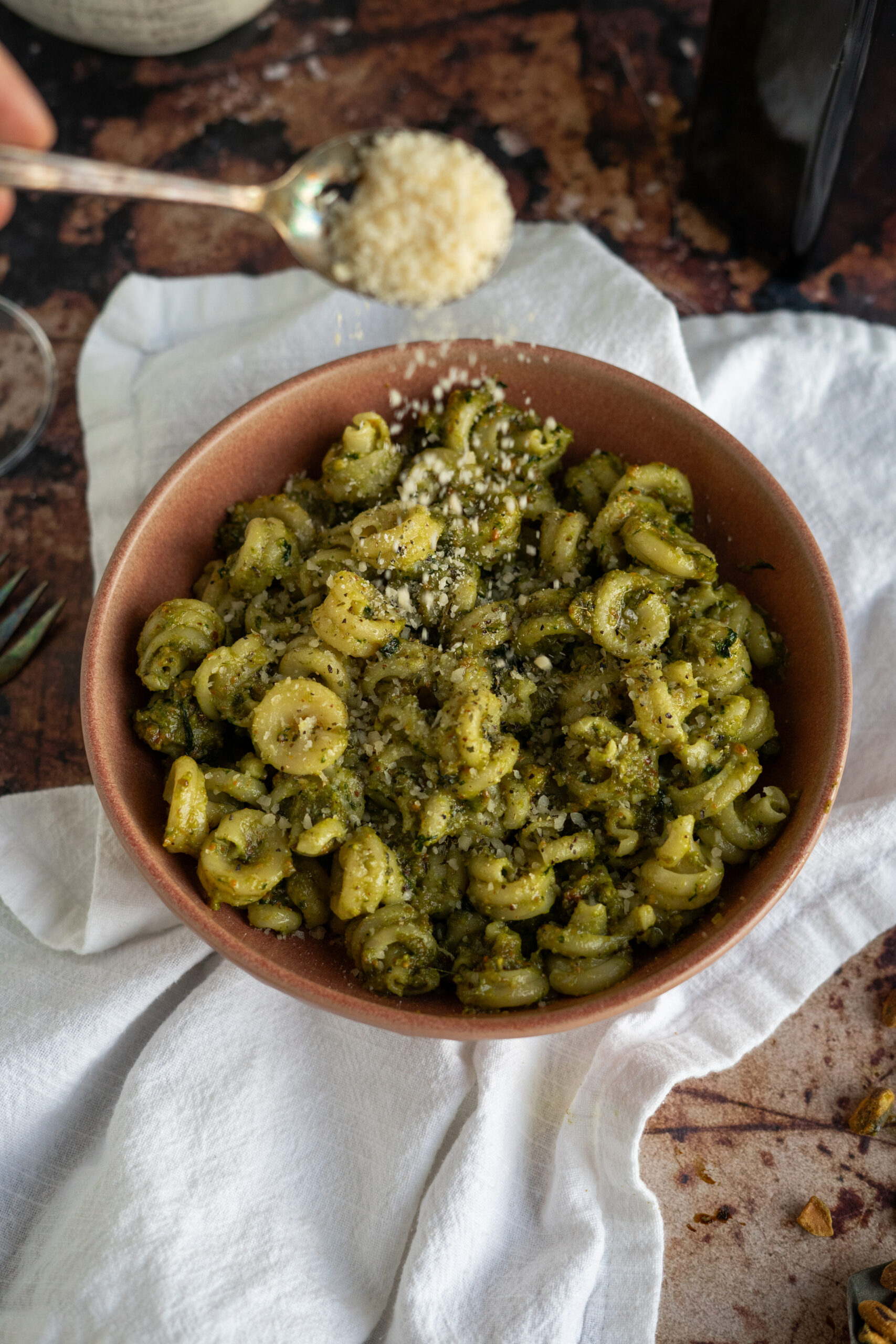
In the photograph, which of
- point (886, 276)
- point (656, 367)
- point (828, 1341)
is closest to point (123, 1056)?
point (828, 1341)

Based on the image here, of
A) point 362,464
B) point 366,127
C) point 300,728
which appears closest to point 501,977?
point 300,728

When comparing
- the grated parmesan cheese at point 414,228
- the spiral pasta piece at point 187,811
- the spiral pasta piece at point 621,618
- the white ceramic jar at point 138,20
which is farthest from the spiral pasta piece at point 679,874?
the white ceramic jar at point 138,20

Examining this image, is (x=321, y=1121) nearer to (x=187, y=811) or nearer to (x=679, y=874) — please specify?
(x=187, y=811)

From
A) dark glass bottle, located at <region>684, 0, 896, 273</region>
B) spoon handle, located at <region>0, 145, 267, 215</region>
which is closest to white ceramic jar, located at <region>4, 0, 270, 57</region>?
spoon handle, located at <region>0, 145, 267, 215</region>

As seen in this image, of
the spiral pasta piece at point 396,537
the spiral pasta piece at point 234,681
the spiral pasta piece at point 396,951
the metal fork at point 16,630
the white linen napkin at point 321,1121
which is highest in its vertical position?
the spiral pasta piece at point 396,537

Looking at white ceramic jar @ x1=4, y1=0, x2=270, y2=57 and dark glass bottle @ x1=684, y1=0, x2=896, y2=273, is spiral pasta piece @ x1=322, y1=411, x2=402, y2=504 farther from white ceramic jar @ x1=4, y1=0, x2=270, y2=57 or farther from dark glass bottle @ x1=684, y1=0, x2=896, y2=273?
white ceramic jar @ x1=4, y1=0, x2=270, y2=57

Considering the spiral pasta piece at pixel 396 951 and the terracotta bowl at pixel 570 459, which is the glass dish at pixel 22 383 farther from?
the spiral pasta piece at pixel 396 951

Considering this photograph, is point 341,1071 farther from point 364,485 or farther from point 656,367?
point 656,367
